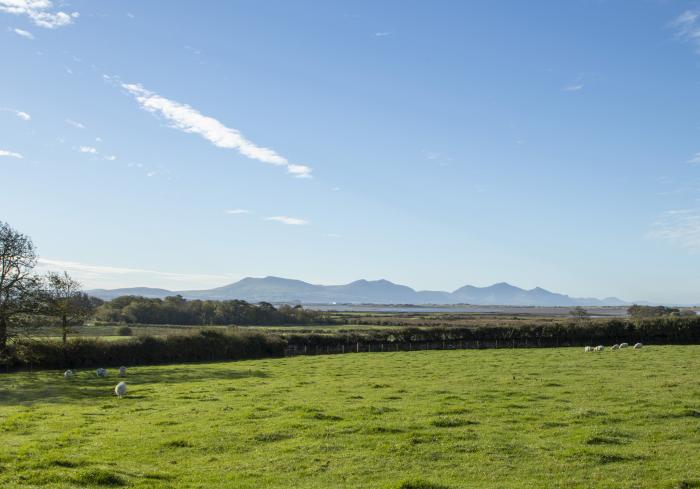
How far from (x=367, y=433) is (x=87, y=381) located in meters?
26.5

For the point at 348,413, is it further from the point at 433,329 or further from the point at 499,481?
the point at 433,329

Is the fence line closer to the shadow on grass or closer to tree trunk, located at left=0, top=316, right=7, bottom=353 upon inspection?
the shadow on grass

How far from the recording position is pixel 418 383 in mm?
31375

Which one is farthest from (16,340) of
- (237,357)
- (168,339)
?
(237,357)

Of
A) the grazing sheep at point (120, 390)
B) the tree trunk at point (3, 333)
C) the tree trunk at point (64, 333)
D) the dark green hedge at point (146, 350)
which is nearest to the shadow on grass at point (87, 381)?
the grazing sheep at point (120, 390)

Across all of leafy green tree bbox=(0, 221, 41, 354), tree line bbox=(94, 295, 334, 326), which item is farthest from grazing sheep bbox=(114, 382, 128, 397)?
tree line bbox=(94, 295, 334, 326)

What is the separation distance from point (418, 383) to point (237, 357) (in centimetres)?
3118

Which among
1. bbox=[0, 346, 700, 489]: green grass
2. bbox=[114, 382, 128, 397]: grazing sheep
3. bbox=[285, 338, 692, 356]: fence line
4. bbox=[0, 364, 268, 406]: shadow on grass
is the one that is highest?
bbox=[0, 346, 700, 489]: green grass

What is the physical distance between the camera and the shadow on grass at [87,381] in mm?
29406

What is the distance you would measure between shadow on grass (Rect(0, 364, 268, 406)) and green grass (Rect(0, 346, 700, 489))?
0.36m

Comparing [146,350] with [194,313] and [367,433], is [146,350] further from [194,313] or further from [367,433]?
[194,313]

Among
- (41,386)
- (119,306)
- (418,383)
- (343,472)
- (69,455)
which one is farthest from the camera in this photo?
(119,306)

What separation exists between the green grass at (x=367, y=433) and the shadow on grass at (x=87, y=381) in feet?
1.19

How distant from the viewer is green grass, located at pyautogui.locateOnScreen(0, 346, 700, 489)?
531 inches
